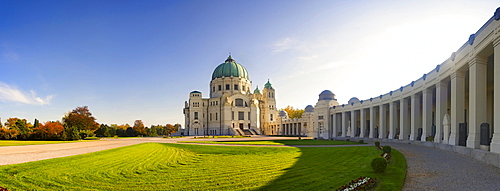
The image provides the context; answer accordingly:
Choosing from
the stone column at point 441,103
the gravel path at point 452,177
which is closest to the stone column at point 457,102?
the stone column at point 441,103

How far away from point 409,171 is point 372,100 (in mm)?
37526

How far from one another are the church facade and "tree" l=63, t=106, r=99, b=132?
115 feet

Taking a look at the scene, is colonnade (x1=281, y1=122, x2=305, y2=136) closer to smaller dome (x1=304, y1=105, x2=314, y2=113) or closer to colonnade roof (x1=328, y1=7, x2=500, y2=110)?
smaller dome (x1=304, y1=105, x2=314, y2=113)

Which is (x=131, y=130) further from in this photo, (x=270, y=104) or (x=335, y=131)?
(x=335, y=131)

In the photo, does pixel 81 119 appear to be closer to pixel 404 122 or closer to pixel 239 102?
pixel 239 102

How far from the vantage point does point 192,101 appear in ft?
349

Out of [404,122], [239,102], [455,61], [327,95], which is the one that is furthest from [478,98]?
[239,102]

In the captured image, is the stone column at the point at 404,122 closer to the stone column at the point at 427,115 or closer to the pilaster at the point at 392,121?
the pilaster at the point at 392,121

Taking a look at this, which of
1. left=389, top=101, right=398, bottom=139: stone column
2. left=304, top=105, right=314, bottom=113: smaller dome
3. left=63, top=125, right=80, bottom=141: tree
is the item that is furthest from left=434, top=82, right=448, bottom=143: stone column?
left=304, top=105, right=314, bottom=113: smaller dome

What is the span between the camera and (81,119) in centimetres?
7056

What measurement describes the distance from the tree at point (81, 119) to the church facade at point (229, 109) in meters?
35.2

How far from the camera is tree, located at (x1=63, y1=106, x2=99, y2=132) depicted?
2766 inches

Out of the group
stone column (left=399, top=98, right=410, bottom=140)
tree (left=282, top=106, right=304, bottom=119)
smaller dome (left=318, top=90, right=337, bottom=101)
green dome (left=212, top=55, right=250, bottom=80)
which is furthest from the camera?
tree (left=282, top=106, right=304, bottom=119)

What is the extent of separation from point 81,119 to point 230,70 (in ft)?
189
